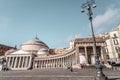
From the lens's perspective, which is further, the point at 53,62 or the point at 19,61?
the point at 19,61

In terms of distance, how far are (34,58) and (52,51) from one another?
25.3m

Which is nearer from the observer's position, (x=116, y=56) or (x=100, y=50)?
(x=100, y=50)

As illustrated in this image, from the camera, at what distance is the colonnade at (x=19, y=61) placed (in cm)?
6569

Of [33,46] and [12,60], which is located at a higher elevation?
[33,46]

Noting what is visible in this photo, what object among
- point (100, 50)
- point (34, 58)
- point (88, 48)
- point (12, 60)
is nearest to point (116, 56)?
point (100, 50)

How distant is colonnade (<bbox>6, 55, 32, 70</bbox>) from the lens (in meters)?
65.7

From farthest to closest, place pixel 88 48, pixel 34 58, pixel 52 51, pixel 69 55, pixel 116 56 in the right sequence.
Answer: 1. pixel 52 51
2. pixel 34 58
3. pixel 69 55
4. pixel 116 56
5. pixel 88 48

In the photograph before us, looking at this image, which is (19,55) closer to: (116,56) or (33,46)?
(33,46)

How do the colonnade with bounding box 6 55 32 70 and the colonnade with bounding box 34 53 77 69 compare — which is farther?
the colonnade with bounding box 6 55 32 70

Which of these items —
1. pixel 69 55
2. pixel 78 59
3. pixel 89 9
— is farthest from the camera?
pixel 69 55

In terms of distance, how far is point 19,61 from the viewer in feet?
220

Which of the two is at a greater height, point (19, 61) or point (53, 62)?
point (19, 61)

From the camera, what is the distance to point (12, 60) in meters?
67.7

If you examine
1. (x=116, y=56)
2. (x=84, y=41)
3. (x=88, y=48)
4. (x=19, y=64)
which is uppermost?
(x=84, y=41)
